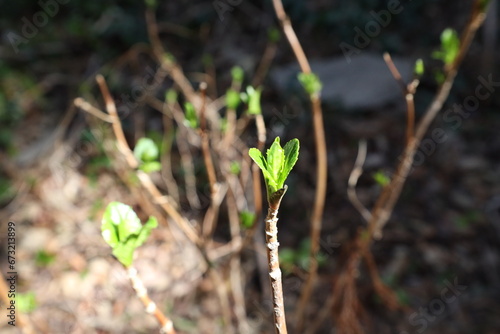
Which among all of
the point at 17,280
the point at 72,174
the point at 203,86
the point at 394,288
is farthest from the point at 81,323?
the point at 203,86

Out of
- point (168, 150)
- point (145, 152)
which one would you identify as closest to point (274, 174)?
point (145, 152)

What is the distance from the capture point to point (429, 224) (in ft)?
8.07

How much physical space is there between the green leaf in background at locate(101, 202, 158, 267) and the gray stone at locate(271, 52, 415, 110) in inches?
105

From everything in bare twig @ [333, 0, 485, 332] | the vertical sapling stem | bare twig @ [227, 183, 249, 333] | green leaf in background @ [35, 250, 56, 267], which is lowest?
green leaf in background @ [35, 250, 56, 267]

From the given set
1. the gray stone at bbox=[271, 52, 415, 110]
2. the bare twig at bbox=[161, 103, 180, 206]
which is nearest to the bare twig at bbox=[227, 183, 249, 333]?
the bare twig at bbox=[161, 103, 180, 206]

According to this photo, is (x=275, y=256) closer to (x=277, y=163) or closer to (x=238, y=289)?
(x=277, y=163)

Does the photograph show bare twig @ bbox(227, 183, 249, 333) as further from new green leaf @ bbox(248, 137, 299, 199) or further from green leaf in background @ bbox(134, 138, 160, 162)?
new green leaf @ bbox(248, 137, 299, 199)

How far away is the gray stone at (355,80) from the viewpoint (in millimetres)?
3221

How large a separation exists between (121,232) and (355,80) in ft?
9.96

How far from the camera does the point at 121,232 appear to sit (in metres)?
0.65

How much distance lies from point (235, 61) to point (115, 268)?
2208mm

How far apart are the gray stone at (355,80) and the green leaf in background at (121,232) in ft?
8.79

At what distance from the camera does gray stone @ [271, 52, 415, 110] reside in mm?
3221

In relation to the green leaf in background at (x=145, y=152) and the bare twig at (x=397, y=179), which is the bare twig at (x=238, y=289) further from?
the green leaf in background at (x=145, y=152)
